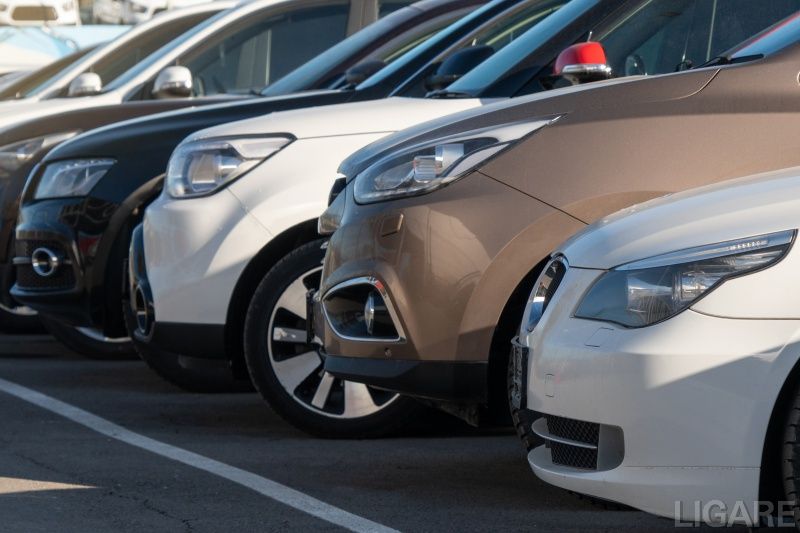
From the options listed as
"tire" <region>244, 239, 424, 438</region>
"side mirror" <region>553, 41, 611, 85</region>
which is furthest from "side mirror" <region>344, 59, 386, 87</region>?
"side mirror" <region>553, 41, 611, 85</region>

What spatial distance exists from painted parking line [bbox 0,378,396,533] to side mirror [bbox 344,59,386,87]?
84.8 inches

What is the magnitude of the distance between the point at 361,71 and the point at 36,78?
576 centimetres

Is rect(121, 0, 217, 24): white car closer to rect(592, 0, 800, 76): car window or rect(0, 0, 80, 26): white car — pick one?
rect(0, 0, 80, 26): white car

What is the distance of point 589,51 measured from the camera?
555cm

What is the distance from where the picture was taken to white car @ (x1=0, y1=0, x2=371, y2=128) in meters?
10.3

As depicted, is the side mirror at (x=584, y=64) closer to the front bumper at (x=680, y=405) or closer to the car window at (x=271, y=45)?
the front bumper at (x=680, y=405)

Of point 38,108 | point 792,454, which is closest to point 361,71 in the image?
point 38,108

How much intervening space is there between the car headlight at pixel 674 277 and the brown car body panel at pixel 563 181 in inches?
38.9

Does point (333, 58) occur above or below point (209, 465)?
above

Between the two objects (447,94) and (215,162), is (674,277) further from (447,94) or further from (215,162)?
(215,162)

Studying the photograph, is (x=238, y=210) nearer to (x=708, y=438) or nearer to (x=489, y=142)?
(x=489, y=142)

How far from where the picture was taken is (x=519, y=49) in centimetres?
642

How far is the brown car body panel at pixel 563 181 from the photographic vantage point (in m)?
4.90

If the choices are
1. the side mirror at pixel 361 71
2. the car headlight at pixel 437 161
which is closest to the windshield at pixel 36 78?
the side mirror at pixel 361 71
